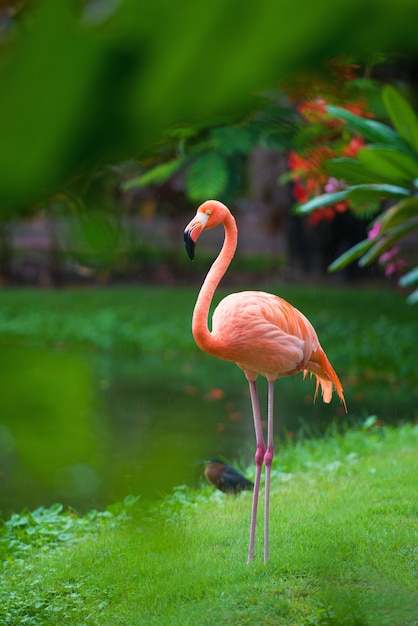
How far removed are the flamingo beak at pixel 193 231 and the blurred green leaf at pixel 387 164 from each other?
0.49 m

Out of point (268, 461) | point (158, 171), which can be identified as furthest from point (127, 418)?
point (158, 171)

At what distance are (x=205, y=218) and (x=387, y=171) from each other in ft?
2.02

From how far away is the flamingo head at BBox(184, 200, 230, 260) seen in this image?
2.15m

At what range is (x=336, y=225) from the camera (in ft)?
31.0

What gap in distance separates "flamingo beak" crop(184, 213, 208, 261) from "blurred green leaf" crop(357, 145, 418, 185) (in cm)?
49

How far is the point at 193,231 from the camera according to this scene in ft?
7.10

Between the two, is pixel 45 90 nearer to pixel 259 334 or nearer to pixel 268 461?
pixel 259 334

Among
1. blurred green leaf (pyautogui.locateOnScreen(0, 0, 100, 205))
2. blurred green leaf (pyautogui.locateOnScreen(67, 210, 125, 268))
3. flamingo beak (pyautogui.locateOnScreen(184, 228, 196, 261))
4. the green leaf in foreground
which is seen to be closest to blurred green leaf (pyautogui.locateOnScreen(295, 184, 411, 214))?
the green leaf in foreground

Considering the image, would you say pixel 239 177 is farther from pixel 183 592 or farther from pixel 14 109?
pixel 183 592

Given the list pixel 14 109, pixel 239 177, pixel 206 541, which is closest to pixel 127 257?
pixel 14 109

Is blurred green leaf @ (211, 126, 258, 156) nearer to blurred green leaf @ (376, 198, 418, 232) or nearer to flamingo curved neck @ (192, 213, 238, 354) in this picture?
flamingo curved neck @ (192, 213, 238, 354)

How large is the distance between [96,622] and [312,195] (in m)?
2.50

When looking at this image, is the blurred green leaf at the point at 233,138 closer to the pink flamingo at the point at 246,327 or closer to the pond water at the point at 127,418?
the pond water at the point at 127,418

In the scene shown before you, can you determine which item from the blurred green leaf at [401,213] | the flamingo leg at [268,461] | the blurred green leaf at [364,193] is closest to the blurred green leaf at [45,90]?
the flamingo leg at [268,461]
